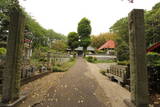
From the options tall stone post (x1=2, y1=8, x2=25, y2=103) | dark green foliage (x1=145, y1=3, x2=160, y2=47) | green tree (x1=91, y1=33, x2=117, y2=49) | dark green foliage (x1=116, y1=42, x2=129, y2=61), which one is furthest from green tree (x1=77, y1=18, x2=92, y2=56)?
tall stone post (x1=2, y1=8, x2=25, y2=103)

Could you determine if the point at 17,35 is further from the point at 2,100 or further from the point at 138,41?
the point at 138,41

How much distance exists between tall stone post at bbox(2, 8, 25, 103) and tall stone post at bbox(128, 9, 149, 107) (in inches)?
127

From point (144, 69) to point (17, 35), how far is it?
355 centimetres

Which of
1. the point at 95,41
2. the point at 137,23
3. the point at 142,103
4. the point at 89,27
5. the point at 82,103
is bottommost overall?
the point at 82,103

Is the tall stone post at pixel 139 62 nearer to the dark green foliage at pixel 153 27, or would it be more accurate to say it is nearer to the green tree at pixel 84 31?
the dark green foliage at pixel 153 27

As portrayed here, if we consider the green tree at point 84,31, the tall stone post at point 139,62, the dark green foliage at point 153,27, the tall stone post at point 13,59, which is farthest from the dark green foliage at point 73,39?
the tall stone post at point 139,62

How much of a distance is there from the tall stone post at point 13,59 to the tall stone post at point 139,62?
3215 mm

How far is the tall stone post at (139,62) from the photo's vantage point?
2.51 m

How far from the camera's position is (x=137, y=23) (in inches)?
104

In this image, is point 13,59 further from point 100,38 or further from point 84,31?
point 100,38

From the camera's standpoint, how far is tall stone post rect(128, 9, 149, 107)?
2508 mm

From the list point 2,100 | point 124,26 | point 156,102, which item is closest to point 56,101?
point 2,100

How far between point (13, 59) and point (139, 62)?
→ 3.39 meters

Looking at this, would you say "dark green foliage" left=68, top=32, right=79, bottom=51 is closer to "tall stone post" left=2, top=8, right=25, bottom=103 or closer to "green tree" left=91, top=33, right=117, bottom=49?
"green tree" left=91, top=33, right=117, bottom=49
